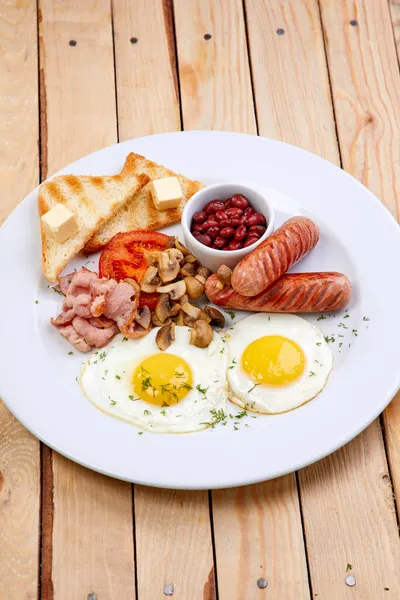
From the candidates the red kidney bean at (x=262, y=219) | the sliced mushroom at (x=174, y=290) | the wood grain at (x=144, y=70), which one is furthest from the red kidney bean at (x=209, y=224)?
the wood grain at (x=144, y=70)

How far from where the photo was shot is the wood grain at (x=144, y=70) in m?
4.80

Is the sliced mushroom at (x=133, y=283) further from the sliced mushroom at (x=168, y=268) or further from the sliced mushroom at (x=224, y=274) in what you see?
the sliced mushroom at (x=224, y=274)

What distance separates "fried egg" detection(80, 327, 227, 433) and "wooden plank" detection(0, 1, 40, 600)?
0.50m

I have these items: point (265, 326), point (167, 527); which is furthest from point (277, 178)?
point (167, 527)

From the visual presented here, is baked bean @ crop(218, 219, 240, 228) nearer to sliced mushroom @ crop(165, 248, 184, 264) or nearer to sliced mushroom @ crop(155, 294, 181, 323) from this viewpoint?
sliced mushroom @ crop(165, 248, 184, 264)

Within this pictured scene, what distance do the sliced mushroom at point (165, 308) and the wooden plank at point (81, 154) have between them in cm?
88

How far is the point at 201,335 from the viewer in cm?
366

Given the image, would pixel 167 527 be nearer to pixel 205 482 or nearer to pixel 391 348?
pixel 205 482

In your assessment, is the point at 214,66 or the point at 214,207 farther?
the point at 214,66

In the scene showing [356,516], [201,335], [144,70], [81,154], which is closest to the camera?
[356,516]

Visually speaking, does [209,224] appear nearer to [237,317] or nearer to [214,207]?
[214,207]

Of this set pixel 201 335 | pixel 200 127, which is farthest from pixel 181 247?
pixel 200 127

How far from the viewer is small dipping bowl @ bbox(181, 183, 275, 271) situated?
384 cm

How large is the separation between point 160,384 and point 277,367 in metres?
0.58
